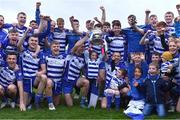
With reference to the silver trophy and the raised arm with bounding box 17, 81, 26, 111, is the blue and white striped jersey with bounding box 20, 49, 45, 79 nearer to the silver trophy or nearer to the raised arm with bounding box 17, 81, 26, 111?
the raised arm with bounding box 17, 81, 26, 111

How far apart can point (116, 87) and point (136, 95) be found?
0.63 meters

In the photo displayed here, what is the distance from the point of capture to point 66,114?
7.86 m

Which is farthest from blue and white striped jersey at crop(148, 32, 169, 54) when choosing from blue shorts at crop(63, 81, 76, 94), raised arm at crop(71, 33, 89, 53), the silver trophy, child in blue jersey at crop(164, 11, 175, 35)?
blue shorts at crop(63, 81, 76, 94)

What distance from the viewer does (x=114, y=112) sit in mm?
8156

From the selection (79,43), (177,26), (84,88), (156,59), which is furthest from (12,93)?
(177,26)

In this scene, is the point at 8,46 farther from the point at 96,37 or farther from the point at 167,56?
the point at 167,56

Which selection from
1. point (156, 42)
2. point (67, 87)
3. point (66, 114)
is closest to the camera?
point (66, 114)

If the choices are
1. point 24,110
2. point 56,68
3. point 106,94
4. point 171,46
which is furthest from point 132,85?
point 24,110

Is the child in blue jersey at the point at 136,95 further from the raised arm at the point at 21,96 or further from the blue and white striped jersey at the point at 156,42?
the raised arm at the point at 21,96

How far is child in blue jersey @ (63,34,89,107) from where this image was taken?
29.1 feet

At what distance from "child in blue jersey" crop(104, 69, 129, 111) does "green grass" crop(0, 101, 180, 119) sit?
0.26m

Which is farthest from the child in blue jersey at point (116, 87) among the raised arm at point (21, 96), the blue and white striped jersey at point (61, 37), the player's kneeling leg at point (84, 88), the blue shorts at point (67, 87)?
the raised arm at point (21, 96)

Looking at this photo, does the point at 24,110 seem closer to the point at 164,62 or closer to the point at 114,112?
the point at 114,112

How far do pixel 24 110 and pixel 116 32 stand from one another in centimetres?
291
